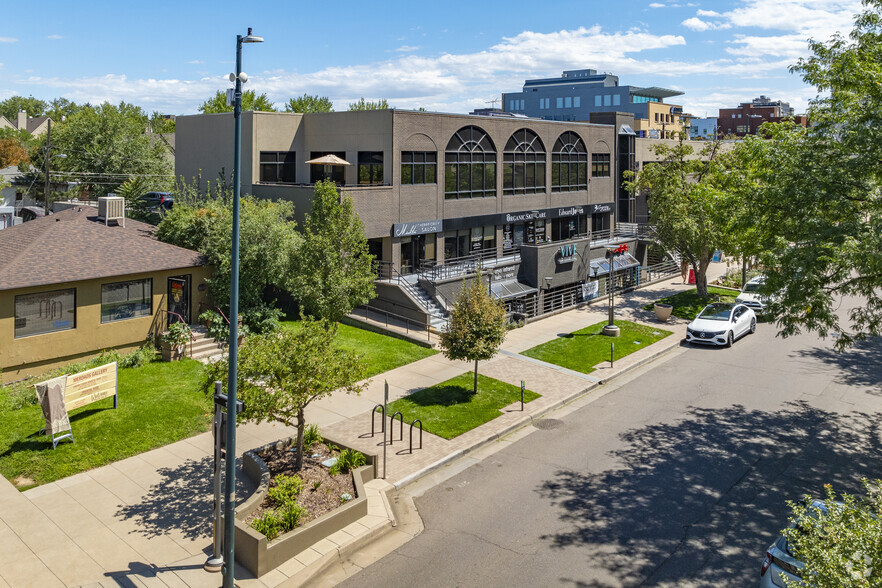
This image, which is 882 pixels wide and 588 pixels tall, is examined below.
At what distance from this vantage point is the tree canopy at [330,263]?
23031 millimetres

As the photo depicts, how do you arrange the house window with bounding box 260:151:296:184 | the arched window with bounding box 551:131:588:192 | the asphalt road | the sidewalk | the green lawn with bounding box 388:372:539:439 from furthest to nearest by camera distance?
the arched window with bounding box 551:131:588:192 < the house window with bounding box 260:151:296:184 < the green lawn with bounding box 388:372:539:439 < the asphalt road < the sidewalk

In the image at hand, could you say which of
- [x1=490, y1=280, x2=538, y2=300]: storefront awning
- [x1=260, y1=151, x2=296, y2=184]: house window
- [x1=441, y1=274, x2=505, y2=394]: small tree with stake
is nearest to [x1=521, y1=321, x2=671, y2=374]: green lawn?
[x1=490, y1=280, x2=538, y2=300]: storefront awning

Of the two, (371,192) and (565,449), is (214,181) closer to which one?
(371,192)

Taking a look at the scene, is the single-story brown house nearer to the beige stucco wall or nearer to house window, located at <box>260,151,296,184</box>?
the beige stucco wall

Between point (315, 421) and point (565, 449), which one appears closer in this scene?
point (565, 449)

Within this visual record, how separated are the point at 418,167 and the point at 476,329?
611 inches

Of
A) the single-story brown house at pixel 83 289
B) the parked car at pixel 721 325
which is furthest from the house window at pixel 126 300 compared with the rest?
the parked car at pixel 721 325

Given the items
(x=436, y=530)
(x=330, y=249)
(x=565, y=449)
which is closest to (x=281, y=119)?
(x=330, y=249)

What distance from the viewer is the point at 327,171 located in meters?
36.1

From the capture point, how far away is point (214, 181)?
3703 cm

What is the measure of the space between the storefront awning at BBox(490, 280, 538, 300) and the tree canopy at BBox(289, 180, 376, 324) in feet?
34.1

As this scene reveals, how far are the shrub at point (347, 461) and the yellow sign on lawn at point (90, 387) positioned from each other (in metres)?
7.23

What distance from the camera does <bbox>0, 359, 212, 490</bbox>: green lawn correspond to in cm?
1593

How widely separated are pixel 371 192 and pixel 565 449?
17.8 m
